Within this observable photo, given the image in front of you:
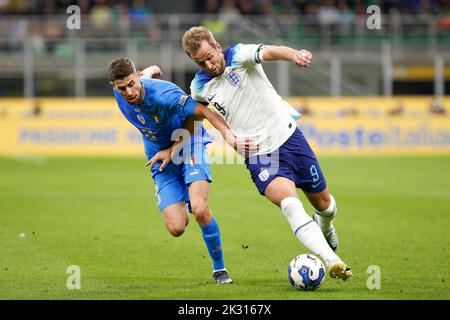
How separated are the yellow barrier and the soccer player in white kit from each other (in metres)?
16.9

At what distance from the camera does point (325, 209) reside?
346 inches

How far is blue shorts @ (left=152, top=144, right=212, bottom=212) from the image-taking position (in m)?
8.44

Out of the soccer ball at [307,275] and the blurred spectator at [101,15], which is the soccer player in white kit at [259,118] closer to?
the soccer ball at [307,275]

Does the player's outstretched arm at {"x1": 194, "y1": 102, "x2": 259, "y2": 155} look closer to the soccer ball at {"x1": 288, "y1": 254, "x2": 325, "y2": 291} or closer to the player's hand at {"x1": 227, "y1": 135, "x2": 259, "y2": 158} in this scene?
the player's hand at {"x1": 227, "y1": 135, "x2": 259, "y2": 158}

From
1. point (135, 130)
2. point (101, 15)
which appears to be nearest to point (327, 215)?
point (135, 130)

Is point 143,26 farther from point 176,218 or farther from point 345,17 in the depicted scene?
point 176,218

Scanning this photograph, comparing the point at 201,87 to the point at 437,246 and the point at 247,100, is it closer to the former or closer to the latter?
the point at 247,100

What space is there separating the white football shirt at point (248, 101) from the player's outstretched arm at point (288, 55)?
0.31 m

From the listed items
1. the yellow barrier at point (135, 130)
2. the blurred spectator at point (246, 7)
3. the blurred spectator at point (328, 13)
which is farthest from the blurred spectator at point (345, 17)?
the yellow barrier at point (135, 130)

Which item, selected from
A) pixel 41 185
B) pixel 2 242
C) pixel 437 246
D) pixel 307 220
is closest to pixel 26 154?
pixel 41 185

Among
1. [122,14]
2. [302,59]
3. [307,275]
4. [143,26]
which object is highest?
[122,14]

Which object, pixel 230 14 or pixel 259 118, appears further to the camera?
pixel 230 14

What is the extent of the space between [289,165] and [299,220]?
57 cm

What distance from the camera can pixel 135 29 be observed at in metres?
28.1
